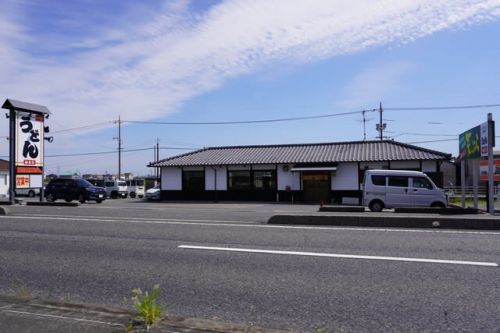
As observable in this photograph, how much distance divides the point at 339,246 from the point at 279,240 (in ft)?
4.33

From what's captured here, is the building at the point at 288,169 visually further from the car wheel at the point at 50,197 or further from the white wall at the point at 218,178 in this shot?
the car wheel at the point at 50,197

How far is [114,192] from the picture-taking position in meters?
42.8

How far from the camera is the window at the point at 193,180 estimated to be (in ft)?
114

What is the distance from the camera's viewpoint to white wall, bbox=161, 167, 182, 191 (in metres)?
35.5

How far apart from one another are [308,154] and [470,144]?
52.7ft

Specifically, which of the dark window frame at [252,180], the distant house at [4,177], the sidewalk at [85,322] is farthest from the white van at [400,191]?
the distant house at [4,177]

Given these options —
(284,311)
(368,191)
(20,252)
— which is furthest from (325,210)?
(284,311)

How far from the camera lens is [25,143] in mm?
24203

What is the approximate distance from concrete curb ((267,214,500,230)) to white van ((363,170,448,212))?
27.5 feet

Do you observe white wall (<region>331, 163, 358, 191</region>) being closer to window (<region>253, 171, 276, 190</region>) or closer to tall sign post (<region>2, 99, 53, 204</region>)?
window (<region>253, 171, 276, 190</region>)

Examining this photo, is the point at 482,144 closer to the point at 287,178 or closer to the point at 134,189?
the point at 287,178

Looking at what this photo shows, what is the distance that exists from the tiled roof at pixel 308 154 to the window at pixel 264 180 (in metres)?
0.96

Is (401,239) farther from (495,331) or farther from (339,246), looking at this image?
(495,331)

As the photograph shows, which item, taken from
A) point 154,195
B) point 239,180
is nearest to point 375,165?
Answer: point 239,180
